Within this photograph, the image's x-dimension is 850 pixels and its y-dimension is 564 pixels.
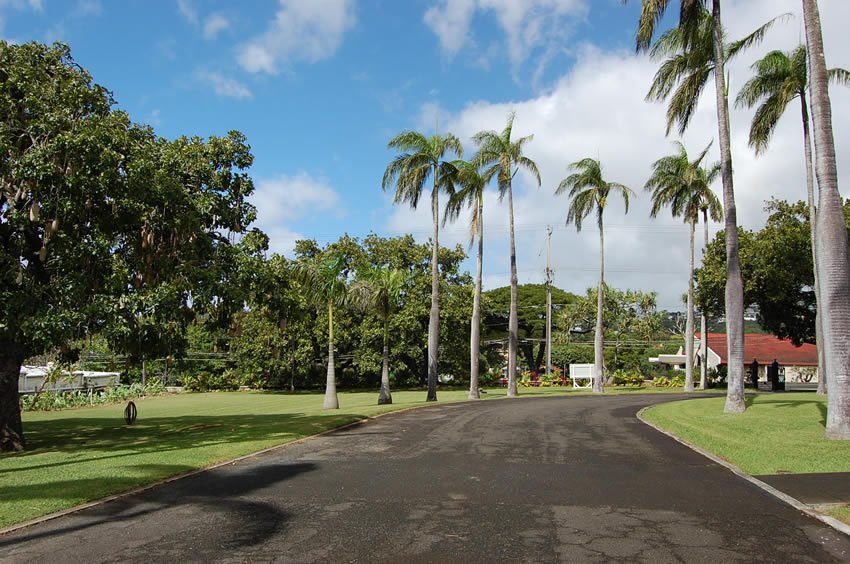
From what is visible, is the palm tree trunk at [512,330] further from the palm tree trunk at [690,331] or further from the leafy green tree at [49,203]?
the leafy green tree at [49,203]

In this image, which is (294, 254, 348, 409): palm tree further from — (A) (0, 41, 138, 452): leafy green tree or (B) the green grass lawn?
(B) the green grass lawn

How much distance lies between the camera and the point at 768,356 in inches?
2429

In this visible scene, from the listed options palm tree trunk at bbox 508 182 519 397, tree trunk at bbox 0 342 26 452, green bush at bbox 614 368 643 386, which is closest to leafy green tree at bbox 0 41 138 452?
tree trunk at bbox 0 342 26 452

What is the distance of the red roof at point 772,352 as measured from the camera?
60.3 metres

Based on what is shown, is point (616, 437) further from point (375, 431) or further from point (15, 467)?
point (15, 467)

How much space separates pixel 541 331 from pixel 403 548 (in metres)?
72.8

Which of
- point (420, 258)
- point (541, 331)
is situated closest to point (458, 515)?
point (420, 258)

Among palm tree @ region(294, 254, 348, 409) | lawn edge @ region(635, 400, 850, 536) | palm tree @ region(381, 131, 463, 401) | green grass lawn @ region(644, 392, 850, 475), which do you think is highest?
palm tree @ region(381, 131, 463, 401)

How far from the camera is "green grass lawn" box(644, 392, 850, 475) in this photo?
36.7 ft

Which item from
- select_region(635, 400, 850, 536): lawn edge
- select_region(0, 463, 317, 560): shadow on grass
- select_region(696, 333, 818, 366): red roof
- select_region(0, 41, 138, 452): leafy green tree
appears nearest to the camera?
select_region(0, 463, 317, 560): shadow on grass

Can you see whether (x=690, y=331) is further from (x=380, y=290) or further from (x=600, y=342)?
(x=380, y=290)

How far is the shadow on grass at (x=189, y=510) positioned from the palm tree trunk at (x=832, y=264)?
11369 millimetres

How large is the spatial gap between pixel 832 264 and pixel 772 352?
5463 cm

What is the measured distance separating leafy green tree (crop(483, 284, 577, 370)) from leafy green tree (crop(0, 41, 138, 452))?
58.7 m
